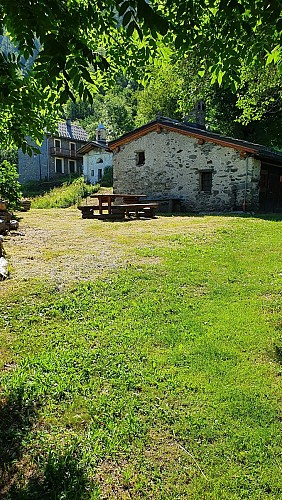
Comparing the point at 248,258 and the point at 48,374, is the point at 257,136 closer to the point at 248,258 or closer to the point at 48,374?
the point at 248,258

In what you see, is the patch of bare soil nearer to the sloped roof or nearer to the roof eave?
the roof eave

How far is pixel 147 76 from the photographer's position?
480 cm

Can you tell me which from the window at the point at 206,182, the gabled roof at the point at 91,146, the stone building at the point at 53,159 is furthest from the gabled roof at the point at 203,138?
the stone building at the point at 53,159

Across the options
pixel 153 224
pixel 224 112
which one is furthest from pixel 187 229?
pixel 224 112

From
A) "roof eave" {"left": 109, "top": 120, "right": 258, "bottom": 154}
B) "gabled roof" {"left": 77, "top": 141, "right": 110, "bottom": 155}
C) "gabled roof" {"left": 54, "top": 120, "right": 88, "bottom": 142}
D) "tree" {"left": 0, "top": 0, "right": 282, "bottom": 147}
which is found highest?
"gabled roof" {"left": 54, "top": 120, "right": 88, "bottom": 142}

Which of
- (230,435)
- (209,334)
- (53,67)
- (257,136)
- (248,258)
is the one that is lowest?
(230,435)

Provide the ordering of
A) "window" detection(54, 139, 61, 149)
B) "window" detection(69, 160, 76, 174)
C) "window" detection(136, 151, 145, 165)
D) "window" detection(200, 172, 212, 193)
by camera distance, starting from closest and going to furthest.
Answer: "window" detection(200, 172, 212, 193) → "window" detection(136, 151, 145, 165) → "window" detection(54, 139, 61, 149) → "window" detection(69, 160, 76, 174)

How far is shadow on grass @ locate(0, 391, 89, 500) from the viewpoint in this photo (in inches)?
89.4

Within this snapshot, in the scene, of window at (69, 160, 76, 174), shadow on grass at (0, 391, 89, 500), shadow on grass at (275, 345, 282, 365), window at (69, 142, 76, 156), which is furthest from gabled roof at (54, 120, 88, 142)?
shadow on grass at (0, 391, 89, 500)

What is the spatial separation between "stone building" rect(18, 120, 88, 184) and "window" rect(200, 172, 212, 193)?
87.3 feet

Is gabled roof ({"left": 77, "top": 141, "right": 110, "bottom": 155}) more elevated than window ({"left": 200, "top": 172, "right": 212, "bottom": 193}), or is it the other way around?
gabled roof ({"left": 77, "top": 141, "right": 110, "bottom": 155})

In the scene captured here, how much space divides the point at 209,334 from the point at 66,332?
175cm

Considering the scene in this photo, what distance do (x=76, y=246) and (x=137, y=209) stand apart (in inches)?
220

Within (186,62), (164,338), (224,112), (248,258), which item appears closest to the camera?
(164,338)
